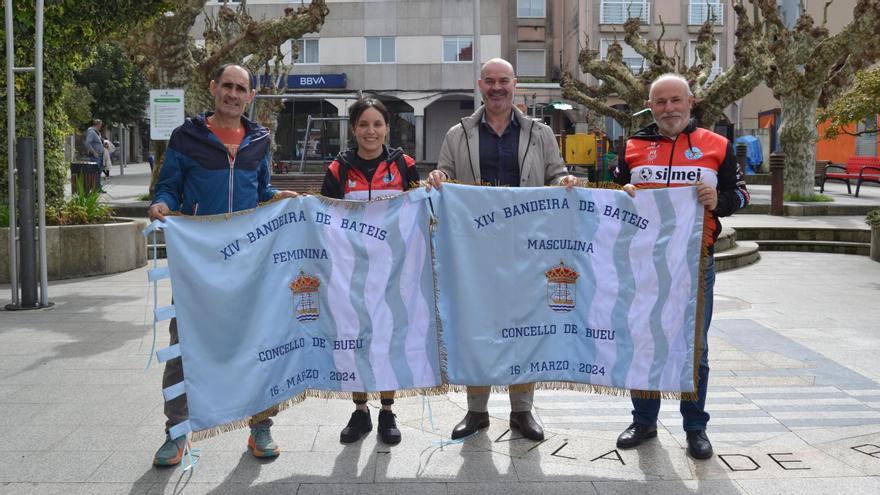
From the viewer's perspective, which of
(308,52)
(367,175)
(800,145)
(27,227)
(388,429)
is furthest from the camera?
(308,52)

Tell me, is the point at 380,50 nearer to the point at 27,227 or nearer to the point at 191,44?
the point at 191,44

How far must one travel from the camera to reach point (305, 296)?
14.7 ft

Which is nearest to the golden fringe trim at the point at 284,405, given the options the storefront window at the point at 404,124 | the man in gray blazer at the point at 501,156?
the man in gray blazer at the point at 501,156

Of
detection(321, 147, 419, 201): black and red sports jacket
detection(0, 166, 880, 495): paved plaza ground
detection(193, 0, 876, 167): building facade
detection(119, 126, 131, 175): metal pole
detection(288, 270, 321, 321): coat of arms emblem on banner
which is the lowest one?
detection(0, 166, 880, 495): paved plaza ground

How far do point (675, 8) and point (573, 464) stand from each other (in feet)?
169

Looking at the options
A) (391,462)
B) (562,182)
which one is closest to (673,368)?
(562,182)

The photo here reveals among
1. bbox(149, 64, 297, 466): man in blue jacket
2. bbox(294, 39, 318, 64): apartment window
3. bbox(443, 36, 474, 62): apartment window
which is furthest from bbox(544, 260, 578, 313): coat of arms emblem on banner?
bbox(294, 39, 318, 64): apartment window

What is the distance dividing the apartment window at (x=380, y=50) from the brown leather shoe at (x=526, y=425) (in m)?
43.4

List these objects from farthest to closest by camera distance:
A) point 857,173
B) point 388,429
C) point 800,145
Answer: point 857,173, point 800,145, point 388,429

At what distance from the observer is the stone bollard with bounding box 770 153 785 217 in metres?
20.1

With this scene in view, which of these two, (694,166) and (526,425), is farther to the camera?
(526,425)

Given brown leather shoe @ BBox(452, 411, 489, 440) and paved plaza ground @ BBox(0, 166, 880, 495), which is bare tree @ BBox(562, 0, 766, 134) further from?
brown leather shoe @ BBox(452, 411, 489, 440)

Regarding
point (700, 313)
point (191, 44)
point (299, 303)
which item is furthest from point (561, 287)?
point (191, 44)

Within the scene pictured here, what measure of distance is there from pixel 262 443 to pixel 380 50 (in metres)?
44.1
